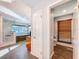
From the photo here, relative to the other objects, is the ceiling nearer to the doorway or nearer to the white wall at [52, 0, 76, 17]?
the white wall at [52, 0, 76, 17]

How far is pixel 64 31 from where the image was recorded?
21.6ft

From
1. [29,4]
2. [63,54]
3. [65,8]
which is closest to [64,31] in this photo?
[65,8]

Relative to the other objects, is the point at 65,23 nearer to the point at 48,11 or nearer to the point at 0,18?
the point at 48,11

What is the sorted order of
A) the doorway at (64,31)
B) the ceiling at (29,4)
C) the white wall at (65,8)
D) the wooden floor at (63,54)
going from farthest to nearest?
the doorway at (64,31), the white wall at (65,8), the wooden floor at (63,54), the ceiling at (29,4)

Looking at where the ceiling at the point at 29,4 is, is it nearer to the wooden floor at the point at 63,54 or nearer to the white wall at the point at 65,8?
the white wall at the point at 65,8

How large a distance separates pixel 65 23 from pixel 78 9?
496 centimetres

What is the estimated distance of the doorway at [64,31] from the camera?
6039 mm

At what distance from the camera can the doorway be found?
6039 mm

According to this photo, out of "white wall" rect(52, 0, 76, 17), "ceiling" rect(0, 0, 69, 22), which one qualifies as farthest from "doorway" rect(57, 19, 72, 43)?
"ceiling" rect(0, 0, 69, 22)

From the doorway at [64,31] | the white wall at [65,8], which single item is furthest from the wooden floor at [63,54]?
the white wall at [65,8]

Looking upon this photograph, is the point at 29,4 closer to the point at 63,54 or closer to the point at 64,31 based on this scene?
the point at 63,54

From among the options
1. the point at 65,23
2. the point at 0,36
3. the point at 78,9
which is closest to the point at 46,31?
the point at 78,9

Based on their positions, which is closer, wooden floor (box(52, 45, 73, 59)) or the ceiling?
the ceiling

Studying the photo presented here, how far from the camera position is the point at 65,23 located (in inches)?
254
